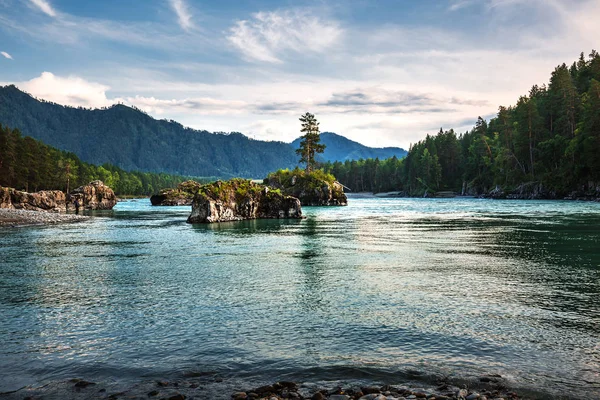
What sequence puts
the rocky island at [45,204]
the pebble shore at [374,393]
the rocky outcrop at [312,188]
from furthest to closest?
the rocky outcrop at [312,188] → the rocky island at [45,204] → the pebble shore at [374,393]

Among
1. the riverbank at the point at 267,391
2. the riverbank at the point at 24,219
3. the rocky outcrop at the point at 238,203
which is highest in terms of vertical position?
the rocky outcrop at the point at 238,203

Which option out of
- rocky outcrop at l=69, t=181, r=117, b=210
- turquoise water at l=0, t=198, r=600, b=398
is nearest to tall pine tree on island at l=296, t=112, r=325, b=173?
rocky outcrop at l=69, t=181, r=117, b=210

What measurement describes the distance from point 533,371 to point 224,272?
1563 centimetres

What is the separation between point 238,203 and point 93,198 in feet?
231

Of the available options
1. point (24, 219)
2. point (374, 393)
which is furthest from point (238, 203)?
point (374, 393)

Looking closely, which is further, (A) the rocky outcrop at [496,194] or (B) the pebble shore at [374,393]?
(A) the rocky outcrop at [496,194]

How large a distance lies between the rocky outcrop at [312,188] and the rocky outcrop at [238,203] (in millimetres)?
51174

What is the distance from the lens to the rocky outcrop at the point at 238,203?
57.6 meters

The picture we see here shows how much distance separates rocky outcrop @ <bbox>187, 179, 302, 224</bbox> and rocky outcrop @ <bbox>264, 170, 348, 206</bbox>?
51.2 m

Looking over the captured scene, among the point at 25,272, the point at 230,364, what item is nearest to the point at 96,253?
the point at 25,272

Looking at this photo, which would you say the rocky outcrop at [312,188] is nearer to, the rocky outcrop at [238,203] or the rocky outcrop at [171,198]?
the rocky outcrop at [171,198]

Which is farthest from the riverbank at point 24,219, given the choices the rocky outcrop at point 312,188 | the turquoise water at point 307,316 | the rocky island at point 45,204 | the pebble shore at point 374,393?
the rocky outcrop at point 312,188

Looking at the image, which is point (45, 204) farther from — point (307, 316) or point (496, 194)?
point (496, 194)

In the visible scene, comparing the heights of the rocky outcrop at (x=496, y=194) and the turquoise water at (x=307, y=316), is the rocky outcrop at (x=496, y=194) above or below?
above
